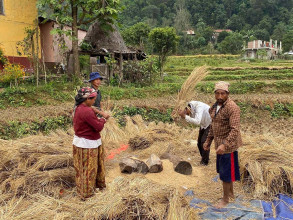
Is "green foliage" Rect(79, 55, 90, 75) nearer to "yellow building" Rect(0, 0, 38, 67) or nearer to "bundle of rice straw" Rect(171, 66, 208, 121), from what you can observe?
"yellow building" Rect(0, 0, 38, 67)

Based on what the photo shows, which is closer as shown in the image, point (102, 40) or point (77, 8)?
point (77, 8)

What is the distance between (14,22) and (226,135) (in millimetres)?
11759

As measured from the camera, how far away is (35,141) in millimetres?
4098

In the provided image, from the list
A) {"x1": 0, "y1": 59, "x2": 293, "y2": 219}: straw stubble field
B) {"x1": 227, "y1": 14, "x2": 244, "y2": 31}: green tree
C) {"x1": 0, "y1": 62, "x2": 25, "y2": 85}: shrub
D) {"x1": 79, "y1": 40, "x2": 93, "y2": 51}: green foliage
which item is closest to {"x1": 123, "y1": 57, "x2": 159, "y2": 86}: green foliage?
{"x1": 79, "y1": 40, "x2": 93, "y2": 51}: green foliage

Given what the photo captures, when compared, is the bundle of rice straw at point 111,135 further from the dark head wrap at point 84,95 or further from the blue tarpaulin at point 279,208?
the blue tarpaulin at point 279,208

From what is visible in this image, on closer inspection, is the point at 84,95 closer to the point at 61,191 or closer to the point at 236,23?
the point at 61,191

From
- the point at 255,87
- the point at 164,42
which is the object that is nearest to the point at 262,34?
the point at 164,42

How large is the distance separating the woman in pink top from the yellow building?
31.7ft

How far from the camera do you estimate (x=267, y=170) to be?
336 cm

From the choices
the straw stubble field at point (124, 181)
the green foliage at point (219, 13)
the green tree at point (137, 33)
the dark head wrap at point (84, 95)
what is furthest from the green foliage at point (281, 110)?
the green foliage at point (219, 13)

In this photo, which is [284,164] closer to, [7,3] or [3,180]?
[3,180]

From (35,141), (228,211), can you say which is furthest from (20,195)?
(228,211)

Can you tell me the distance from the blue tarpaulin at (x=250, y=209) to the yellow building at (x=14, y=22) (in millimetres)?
10591

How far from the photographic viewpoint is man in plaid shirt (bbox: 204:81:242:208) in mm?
2725
